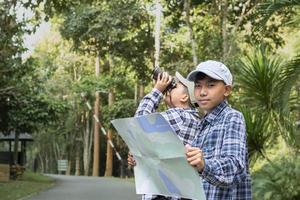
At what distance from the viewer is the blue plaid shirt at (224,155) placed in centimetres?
282

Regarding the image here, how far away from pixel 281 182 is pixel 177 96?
6489 millimetres

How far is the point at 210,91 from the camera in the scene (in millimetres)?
3100

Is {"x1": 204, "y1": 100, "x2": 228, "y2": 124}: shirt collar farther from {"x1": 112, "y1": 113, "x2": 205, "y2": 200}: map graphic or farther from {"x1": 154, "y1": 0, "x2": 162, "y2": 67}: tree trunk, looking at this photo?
{"x1": 154, "y1": 0, "x2": 162, "y2": 67}: tree trunk

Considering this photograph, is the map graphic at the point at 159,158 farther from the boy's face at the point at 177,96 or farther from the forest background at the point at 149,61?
the forest background at the point at 149,61

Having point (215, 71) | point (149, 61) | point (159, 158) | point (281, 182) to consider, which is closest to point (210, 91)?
point (215, 71)

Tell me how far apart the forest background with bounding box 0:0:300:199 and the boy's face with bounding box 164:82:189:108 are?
390 centimetres

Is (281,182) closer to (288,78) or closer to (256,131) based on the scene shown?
(256,131)

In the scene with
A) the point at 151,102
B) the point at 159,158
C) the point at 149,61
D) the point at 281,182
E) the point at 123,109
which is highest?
the point at 149,61

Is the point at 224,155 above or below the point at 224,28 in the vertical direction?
below

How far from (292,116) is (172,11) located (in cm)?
1325

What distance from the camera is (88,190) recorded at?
22.5 m

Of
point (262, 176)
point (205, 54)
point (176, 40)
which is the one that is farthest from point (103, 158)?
point (262, 176)

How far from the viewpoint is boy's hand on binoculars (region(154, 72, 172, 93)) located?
390cm

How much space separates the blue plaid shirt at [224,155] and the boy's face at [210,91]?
3 centimetres
